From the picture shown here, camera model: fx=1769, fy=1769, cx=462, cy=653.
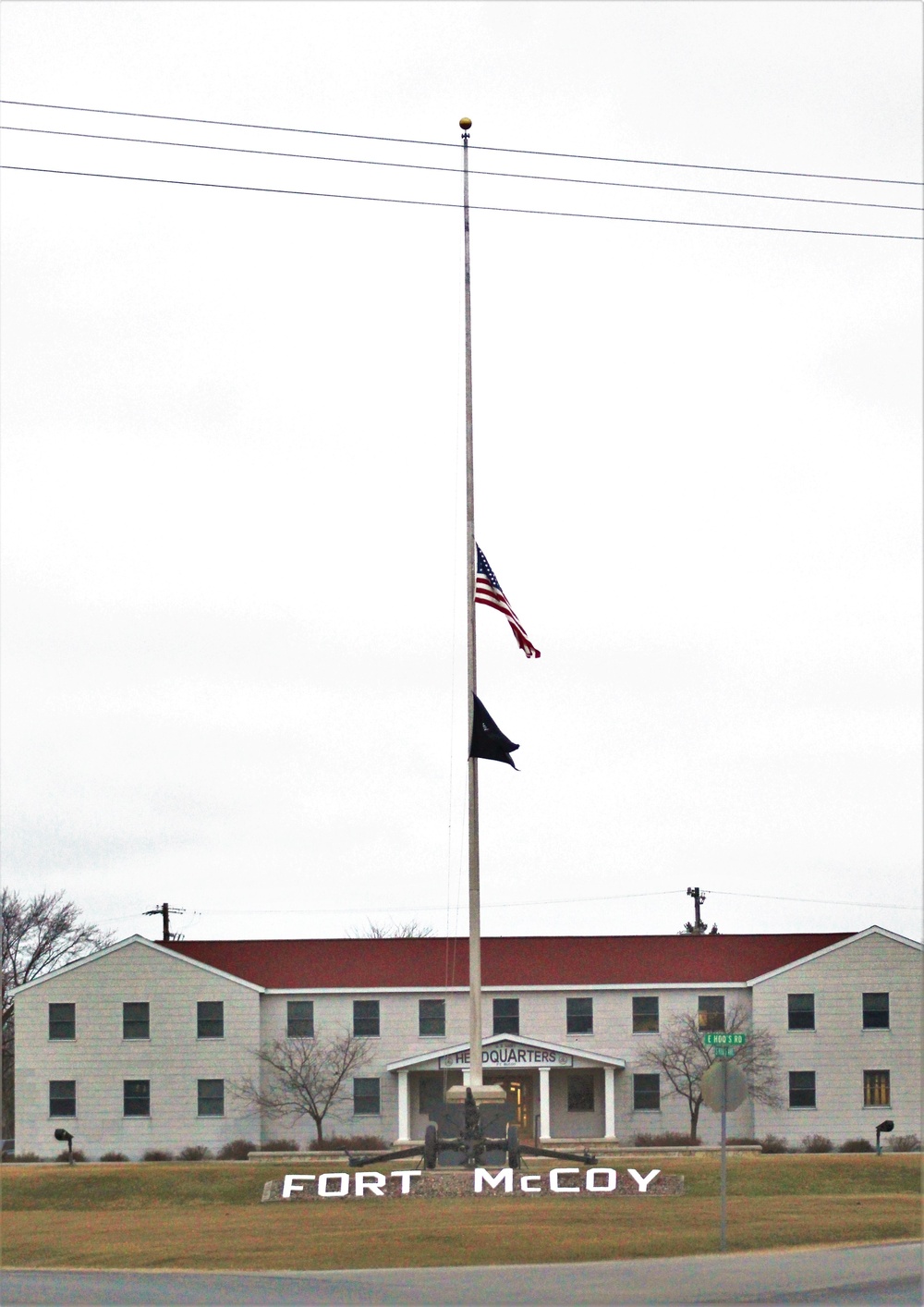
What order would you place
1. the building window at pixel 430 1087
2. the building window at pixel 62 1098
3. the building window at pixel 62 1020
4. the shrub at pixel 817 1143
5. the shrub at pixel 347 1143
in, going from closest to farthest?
the shrub at pixel 347 1143, the shrub at pixel 817 1143, the building window at pixel 62 1098, the building window at pixel 62 1020, the building window at pixel 430 1087

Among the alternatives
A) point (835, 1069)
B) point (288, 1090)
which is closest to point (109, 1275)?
point (288, 1090)

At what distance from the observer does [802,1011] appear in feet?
188

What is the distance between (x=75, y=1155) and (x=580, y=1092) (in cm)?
1632

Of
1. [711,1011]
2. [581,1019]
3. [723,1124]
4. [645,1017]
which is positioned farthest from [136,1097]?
[723,1124]

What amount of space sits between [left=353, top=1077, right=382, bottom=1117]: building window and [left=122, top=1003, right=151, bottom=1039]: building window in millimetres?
6960

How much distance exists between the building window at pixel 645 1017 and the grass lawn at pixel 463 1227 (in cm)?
1656

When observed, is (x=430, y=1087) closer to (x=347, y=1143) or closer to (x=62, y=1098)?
(x=347, y=1143)

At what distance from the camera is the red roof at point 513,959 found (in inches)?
2312

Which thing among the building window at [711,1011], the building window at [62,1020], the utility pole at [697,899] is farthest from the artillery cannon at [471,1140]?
the utility pole at [697,899]

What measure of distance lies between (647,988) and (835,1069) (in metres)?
6.47

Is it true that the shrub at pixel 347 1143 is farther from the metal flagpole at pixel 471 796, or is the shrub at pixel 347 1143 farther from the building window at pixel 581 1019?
the metal flagpole at pixel 471 796

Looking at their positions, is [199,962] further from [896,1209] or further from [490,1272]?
[490,1272]

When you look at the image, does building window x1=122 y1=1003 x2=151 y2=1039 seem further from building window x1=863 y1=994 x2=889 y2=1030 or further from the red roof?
building window x1=863 y1=994 x2=889 y2=1030

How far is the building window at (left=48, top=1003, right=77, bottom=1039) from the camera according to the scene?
57.2 metres
